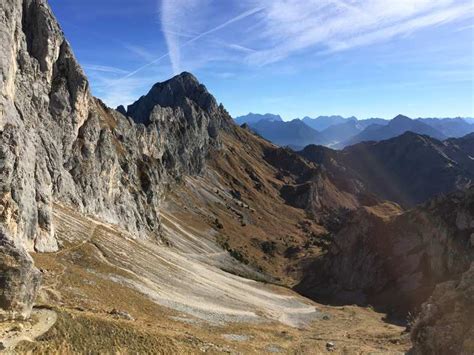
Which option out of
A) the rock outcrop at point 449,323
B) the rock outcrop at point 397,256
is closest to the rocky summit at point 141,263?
the rock outcrop at point 449,323

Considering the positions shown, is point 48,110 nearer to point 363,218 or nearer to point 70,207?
point 70,207

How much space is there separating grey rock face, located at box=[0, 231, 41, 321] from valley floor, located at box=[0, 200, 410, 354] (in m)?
1.29

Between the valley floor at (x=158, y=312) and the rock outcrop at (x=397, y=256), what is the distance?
14656mm

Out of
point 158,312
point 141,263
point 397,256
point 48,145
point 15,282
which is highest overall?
point 48,145

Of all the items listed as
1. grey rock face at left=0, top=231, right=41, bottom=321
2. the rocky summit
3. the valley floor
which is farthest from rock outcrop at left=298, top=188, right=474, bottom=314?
grey rock face at left=0, top=231, right=41, bottom=321

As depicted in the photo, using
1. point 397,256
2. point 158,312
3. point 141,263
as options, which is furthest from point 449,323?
point 397,256

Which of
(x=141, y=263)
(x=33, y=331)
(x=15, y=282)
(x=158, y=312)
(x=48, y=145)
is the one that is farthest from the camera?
(x=48, y=145)

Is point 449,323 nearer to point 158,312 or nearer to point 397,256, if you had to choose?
point 158,312

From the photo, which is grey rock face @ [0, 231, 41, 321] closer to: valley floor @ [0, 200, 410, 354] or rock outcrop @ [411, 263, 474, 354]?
valley floor @ [0, 200, 410, 354]

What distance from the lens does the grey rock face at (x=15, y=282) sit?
3509 cm

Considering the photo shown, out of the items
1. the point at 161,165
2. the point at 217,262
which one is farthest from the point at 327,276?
the point at 161,165

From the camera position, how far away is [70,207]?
285 feet

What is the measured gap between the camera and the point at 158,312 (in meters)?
59.9

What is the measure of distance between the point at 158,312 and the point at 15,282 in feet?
88.6
